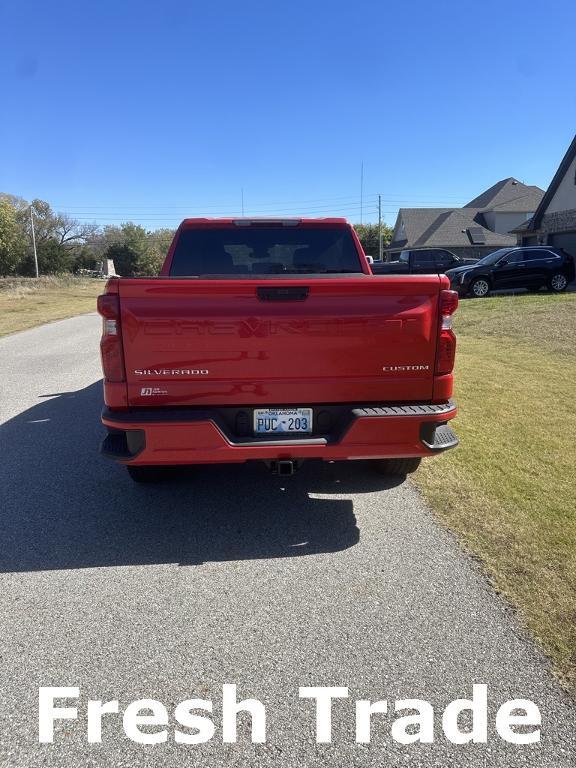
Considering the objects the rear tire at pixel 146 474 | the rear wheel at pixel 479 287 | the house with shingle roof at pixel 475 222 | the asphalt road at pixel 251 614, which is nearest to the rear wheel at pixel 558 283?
the rear wheel at pixel 479 287

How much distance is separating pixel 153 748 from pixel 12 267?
2768 inches

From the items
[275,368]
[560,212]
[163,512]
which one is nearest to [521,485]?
[275,368]

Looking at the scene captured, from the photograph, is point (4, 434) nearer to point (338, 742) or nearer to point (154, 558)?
point (154, 558)

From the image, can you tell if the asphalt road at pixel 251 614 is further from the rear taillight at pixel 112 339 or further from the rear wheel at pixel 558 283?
the rear wheel at pixel 558 283

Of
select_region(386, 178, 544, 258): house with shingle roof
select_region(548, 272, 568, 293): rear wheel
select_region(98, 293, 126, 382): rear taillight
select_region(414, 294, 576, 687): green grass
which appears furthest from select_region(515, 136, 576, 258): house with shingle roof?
select_region(98, 293, 126, 382): rear taillight

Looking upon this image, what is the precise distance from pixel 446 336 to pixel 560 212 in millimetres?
26768

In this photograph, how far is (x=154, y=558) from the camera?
11.1 feet

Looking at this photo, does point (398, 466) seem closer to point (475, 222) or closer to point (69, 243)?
point (475, 222)

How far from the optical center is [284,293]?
10.8ft

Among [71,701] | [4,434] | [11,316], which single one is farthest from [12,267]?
[71,701]

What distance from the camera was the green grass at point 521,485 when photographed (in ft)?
9.53

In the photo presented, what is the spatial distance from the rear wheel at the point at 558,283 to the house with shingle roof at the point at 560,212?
6.41m

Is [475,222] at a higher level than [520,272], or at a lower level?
higher

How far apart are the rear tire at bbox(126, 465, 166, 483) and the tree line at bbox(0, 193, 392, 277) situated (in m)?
58.7
